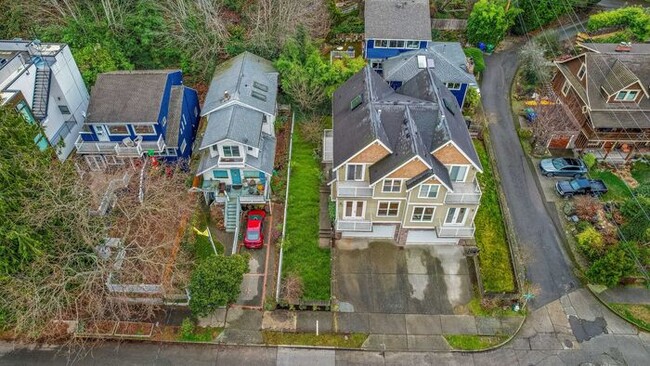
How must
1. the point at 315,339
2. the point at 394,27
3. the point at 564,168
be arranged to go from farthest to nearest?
the point at 394,27 < the point at 564,168 < the point at 315,339

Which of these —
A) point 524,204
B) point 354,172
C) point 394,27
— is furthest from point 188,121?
point 524,204

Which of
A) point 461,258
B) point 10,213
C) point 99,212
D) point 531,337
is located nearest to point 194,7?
point 99,212

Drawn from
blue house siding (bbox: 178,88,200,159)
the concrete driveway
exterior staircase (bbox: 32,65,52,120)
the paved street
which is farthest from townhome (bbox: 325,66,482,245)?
exterior staircase (bbox: 32,65,52,120)

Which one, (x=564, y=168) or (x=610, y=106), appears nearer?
(x=564, y=168)

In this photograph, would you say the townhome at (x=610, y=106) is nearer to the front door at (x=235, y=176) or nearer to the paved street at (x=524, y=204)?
the paved street at (x=524, y=204)

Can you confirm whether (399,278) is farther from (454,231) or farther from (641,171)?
(641,171)

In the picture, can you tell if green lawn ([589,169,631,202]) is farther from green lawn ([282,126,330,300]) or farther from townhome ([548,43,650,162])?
green lawn ([282,126,330,300])
